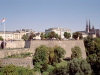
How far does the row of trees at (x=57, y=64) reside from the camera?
21438 millimetres

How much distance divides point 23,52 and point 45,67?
174 inches

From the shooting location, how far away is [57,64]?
Result: 25141 millimetres

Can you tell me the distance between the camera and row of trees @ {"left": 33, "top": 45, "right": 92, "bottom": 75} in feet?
70.3

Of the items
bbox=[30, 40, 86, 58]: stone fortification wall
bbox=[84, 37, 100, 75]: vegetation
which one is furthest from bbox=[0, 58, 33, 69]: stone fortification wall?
bbox=[84, 37, 100, 75]: vegetation

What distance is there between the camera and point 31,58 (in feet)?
79.0

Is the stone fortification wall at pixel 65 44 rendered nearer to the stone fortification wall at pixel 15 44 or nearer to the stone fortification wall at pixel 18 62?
the stone fortification wall at pixel 15 44

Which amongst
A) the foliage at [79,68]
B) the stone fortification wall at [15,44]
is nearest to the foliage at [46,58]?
the foliage at [79,68]

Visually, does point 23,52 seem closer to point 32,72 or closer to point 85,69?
point 32,72

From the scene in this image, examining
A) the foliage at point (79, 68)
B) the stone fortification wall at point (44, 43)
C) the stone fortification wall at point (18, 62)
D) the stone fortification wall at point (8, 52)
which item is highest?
the stone fortification wall at point (44, 43)

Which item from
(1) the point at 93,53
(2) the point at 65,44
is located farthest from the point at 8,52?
(1) the point at 93,53

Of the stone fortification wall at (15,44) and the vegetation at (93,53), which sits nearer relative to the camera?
the vegetation at (93,53)

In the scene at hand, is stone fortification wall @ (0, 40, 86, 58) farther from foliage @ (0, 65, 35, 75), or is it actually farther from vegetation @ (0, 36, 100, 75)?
foliage @ (0, 65, 35, 75)

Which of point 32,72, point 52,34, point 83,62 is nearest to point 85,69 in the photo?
point 83,62

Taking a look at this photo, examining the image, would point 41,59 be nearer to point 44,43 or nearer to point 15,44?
point 44,43
